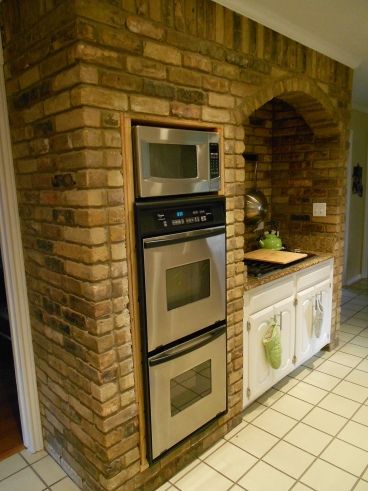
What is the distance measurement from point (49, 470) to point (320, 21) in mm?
3012

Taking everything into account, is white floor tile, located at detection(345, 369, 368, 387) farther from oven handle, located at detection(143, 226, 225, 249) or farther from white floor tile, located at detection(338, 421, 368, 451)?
oven handle, located at detection(143, 226, 225, 249)

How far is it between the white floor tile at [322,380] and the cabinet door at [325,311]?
0.19 meters

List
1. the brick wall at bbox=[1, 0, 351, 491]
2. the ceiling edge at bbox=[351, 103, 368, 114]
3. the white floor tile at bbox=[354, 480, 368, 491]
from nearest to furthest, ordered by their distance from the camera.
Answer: the brick wall at bbox=[1, 0, 351, 491], the white floor tile at bbox=[354, 480, 368, 491], the ceiling edge at bbox=[351, 103, 368, 114]

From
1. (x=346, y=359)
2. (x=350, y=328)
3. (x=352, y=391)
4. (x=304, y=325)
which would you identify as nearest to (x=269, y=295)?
(x=304, y=325)

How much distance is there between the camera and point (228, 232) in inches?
78.8

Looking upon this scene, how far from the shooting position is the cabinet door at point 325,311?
2873mm

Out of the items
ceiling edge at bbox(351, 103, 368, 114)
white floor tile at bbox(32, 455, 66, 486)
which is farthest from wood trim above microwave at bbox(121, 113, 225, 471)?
ceiling edge at bbox(351, 103, 368, 114)

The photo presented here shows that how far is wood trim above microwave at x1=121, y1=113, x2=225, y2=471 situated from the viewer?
4.80 ft

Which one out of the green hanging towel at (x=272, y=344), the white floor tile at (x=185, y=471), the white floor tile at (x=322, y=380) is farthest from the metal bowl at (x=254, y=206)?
the white floor tile at (x=185, y=471)

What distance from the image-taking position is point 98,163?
54.4 inches

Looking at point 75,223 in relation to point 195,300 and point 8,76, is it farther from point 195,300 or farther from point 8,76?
point 8,76

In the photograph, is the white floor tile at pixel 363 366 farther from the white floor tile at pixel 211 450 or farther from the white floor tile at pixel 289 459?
the white floor tile at pixel 211 450

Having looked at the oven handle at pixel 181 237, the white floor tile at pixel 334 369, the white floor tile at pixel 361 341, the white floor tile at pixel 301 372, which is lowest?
the white floor tile at pixel 301 372

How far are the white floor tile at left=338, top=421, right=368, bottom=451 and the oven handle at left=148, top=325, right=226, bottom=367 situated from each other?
102cm
